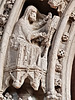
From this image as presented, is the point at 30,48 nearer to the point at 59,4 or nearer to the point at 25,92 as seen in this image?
the point at 25,92

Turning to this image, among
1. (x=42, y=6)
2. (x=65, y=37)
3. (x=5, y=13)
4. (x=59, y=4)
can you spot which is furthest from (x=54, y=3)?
(x=5, y=13)

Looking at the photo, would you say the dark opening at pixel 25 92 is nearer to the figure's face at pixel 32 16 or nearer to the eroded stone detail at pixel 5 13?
the eroded stone detail at pixel 5 13

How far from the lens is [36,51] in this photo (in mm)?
2133

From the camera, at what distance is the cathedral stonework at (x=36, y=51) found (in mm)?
2025

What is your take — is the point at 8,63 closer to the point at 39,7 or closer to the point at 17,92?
the point at 17,92

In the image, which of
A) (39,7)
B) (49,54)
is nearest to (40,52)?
(49,54)

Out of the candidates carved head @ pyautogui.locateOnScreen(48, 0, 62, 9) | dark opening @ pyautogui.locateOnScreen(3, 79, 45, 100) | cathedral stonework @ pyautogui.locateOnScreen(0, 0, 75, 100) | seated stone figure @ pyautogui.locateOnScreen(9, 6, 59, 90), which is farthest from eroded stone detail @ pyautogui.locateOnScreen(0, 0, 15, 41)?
dark opening @ pyautogui.locateOnScreen(3, 79, 45, 100)

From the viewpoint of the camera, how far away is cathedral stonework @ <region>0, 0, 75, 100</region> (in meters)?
2.03

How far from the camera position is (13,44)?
2105 mm

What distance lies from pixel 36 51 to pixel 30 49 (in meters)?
0.06

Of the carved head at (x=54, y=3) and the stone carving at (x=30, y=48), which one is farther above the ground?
the carved head at (x=54, y=3)

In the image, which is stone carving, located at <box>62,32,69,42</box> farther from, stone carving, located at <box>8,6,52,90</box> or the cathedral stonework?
stone carving, located at <box>8,6,52,90</box>

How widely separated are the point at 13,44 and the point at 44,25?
352mm

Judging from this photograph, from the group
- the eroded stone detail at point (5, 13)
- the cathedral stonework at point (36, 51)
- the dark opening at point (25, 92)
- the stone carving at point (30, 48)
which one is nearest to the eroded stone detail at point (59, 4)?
the cathedral stonework at point (36, 51)
